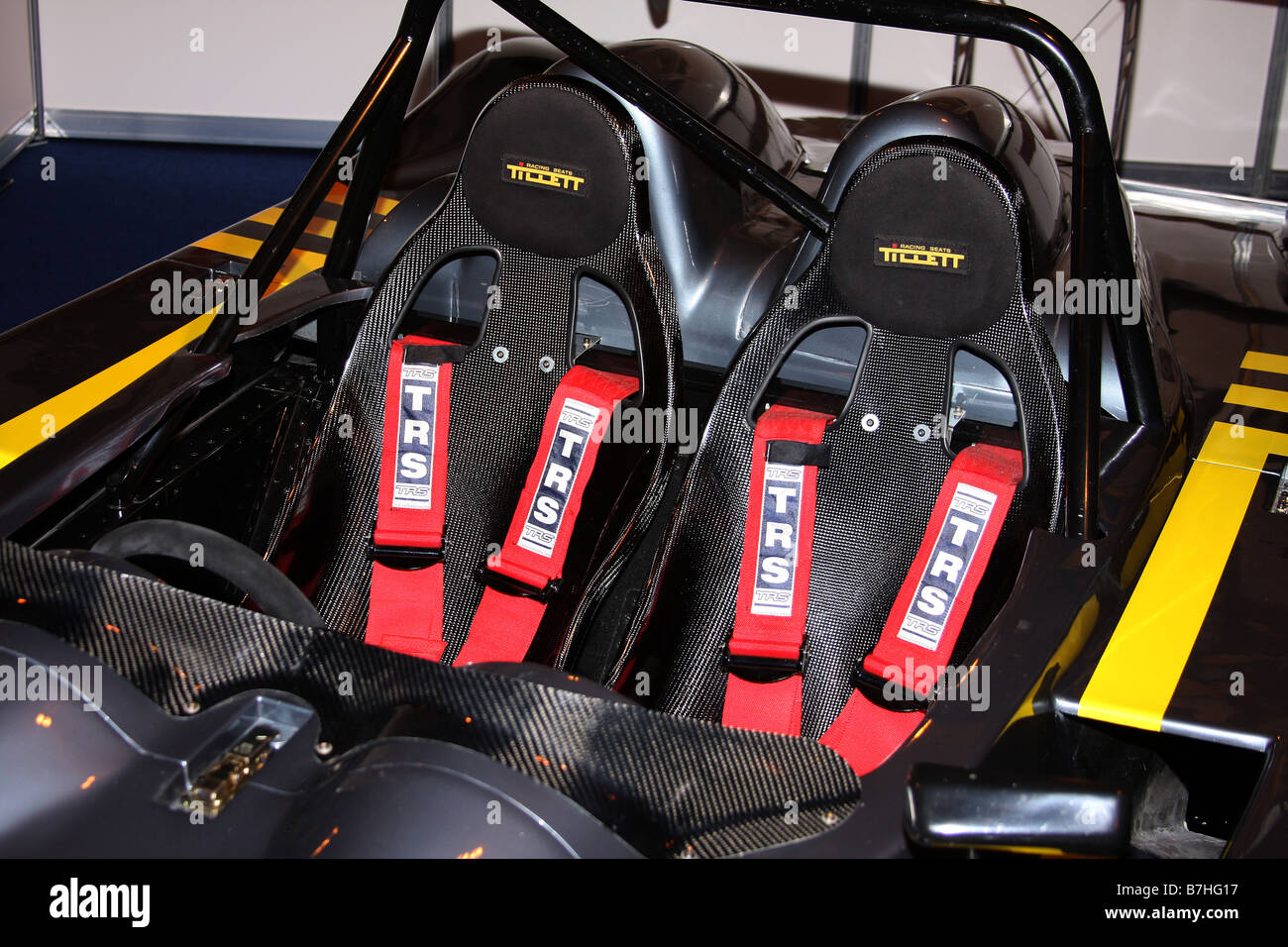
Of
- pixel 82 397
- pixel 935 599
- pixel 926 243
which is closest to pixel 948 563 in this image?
pixel 935 599

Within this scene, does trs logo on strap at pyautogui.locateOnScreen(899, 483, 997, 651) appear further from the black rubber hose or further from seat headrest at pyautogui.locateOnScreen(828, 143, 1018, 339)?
the black rubber hose

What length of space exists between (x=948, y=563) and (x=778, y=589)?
21 cm

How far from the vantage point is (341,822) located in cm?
89

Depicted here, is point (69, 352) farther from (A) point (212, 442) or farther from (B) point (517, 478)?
(B) point (517, 478)

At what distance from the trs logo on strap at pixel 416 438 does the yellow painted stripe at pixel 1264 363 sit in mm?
1144

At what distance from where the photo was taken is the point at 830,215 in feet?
4.69

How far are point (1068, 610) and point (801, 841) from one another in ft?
1.43

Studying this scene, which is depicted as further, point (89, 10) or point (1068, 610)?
point (89, 10)

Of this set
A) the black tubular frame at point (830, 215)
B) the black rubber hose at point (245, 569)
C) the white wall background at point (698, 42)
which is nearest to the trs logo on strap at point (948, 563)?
the black tubular frame at point (830, 215)

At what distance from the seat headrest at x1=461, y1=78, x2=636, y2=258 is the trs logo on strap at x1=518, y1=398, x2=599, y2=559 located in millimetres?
219

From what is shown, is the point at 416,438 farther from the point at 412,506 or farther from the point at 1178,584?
the point at 1178,584

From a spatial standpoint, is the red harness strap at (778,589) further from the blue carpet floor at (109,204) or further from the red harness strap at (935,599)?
the blue carpet floor at (109,204)
